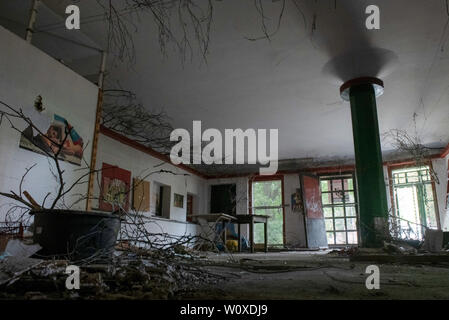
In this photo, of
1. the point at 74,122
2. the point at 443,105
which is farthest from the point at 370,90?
the point at 74,122

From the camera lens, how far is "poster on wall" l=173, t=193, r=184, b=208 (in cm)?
905

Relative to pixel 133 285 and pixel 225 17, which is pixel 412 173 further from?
pixel 133 285

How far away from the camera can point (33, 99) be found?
328cm

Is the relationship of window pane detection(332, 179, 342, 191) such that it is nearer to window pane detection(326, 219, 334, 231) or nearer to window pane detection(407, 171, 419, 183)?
window pane detection(326, 219, 334, 231)

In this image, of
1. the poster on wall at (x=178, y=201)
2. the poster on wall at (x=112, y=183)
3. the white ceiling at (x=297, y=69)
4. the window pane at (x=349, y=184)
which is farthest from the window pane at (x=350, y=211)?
the poster on wall at (x=112, y=183)

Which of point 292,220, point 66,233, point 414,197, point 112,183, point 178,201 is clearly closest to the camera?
point 66,233

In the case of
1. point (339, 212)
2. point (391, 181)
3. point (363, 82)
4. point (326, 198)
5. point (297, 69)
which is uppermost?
point (297, 69)

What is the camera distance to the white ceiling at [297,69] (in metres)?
3.69

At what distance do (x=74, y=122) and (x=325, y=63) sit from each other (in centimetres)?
344

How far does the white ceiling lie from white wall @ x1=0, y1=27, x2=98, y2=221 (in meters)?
0.68

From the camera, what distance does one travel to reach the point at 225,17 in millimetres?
3715

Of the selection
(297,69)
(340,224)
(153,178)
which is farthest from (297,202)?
(297,69)

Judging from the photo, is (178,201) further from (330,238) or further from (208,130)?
(330,238)

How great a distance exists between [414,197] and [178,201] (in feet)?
21.0
